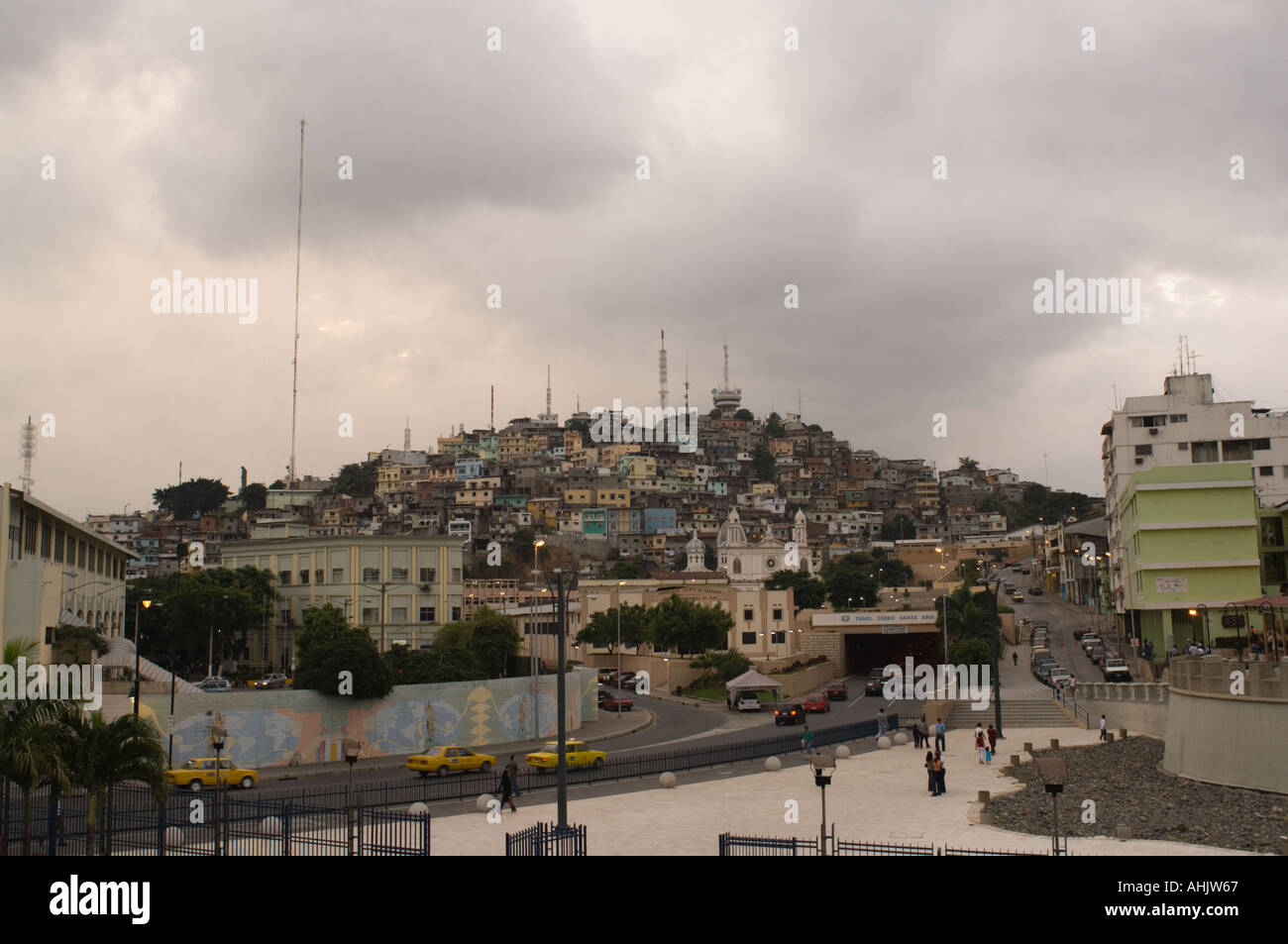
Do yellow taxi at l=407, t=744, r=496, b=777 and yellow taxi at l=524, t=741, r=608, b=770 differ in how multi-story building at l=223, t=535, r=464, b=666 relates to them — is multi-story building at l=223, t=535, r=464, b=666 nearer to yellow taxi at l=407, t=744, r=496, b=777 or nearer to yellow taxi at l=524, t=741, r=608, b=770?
yellow taxi at l=407, t=744, r=496, b=777

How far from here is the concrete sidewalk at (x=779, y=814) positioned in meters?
22.0

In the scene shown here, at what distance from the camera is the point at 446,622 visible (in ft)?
205

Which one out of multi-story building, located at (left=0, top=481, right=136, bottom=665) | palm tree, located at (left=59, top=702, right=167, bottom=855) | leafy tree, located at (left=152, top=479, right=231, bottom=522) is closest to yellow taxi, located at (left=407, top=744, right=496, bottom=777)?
multi-story building, located at (left=0, top=481, right=136, bottom=665)

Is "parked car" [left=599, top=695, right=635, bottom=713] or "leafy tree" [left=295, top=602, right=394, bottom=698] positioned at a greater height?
"leafy tree" [left=295, top=602, right=394, bottom=698]

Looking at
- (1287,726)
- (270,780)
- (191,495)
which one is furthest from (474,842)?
(191,495)

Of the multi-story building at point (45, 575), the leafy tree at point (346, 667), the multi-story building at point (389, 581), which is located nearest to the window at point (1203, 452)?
the multi-story building at point (389, 581)

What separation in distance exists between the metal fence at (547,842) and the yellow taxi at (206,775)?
15.9 m

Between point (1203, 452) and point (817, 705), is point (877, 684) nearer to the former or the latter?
point (817, 705)

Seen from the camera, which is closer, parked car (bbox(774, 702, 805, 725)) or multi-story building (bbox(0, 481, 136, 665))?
multi-story building (bbox(0, 481, 136, 665))

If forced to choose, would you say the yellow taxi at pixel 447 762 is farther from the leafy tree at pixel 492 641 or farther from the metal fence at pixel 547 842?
the metal fence at pixel 547 842

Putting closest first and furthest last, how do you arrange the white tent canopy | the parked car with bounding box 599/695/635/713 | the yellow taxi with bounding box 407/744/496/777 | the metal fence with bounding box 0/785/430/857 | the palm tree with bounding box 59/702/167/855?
the palm tree with bounding box 59/702/167/855, the metal fence with bounding box 0/785/430/857, the yellow taxi with bounding box 407/744/496/777, the white tent canopy, the parked car with bounding box 599/695/635/713

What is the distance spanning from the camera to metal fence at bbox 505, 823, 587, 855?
59.7 ft

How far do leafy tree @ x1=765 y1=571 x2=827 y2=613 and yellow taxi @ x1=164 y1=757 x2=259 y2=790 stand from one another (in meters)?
69.3
